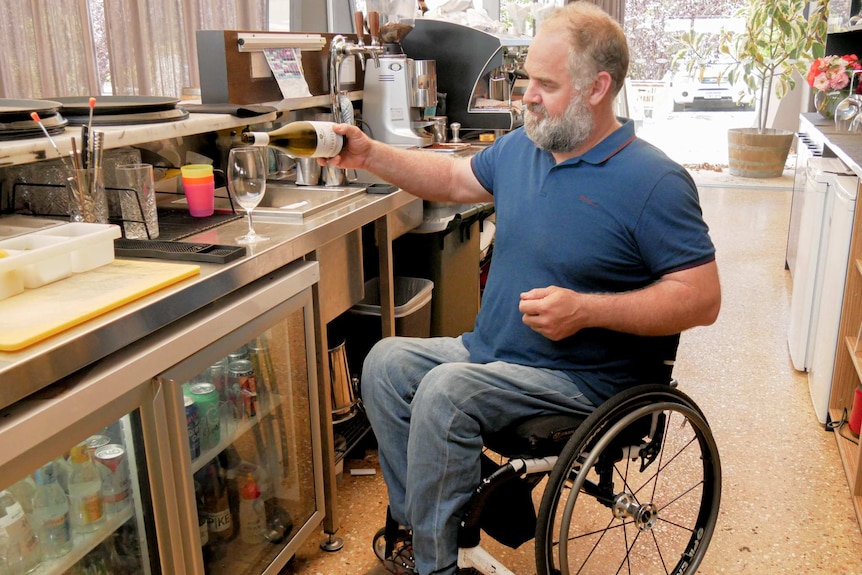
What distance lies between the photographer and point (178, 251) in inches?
59.2

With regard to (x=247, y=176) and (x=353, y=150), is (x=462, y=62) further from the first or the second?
(x=247, y=176)

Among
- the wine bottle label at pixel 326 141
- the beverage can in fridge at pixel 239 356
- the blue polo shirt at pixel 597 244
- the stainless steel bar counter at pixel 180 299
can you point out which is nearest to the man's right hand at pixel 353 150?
the wine bottle label at pixel 326 141

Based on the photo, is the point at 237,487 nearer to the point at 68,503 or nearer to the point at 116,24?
the point at 68,503

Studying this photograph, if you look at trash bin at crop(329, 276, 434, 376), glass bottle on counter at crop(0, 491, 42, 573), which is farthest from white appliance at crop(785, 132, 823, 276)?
glass bottle on counter at crop(0, 491, 42, 573)

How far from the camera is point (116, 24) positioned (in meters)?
3.38

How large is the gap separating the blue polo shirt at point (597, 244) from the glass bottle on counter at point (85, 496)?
2.65 feet

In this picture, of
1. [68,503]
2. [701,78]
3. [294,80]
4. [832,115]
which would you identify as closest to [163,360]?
[68,503]

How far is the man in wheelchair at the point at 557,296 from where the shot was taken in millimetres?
1503

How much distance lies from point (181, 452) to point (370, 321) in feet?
3.66

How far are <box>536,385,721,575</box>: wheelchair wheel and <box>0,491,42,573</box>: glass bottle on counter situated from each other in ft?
2.88

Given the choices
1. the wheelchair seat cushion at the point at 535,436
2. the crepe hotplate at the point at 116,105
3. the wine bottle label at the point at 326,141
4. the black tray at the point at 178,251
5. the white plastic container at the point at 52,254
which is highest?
the crepe hotplate at the point at 116,105

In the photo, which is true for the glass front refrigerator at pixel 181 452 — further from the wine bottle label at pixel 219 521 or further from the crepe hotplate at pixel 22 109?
the crepe hotplate at pixel 22 109

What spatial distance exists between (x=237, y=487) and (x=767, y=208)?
5.13 meters

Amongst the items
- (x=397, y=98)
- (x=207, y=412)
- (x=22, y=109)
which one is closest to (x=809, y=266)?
(x=397, y=98)
